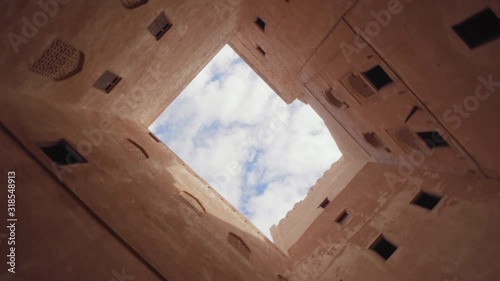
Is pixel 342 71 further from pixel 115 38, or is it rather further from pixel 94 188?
pixel 94 188

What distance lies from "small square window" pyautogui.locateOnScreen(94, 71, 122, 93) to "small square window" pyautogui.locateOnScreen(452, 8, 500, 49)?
6.75m

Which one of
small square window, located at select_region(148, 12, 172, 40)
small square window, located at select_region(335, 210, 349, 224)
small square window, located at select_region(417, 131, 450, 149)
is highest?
small square window, located at select_region(417, 131, 450, 149)

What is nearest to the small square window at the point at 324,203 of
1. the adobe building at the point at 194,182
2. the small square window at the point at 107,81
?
the adobe building at the point at 194,182

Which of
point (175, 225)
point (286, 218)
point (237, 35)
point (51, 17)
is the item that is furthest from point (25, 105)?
point (286, 218)

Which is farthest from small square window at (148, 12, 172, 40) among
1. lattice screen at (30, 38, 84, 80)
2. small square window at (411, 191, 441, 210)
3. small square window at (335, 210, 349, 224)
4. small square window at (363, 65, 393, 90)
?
small square window at (335, 210, 349, 224)

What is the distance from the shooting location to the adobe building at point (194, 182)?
15.0 feet

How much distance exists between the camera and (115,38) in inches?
267

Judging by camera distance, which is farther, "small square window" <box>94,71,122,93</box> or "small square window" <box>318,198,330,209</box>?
"small square window" <box>318,198,330,209</box>

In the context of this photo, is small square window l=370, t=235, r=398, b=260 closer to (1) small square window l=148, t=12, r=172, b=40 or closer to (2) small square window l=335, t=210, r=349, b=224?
(2) small square window l=335, t=210, r=349, b=224

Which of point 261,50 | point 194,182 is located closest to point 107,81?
point 194,182

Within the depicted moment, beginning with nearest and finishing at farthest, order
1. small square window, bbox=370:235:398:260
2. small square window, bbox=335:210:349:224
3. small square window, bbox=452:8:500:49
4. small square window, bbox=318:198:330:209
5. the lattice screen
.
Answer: small square window, bbox=452:8:500:49 → the lattice screen → small square window, bbox=370:235:398:260 → small square window, bbox=335:210:349:224 → small square window, bbox=318:198:330:209

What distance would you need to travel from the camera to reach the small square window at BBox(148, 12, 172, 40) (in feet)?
25.1

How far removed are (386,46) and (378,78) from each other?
3.73 feet

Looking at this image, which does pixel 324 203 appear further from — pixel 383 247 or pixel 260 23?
pixel 260 23
